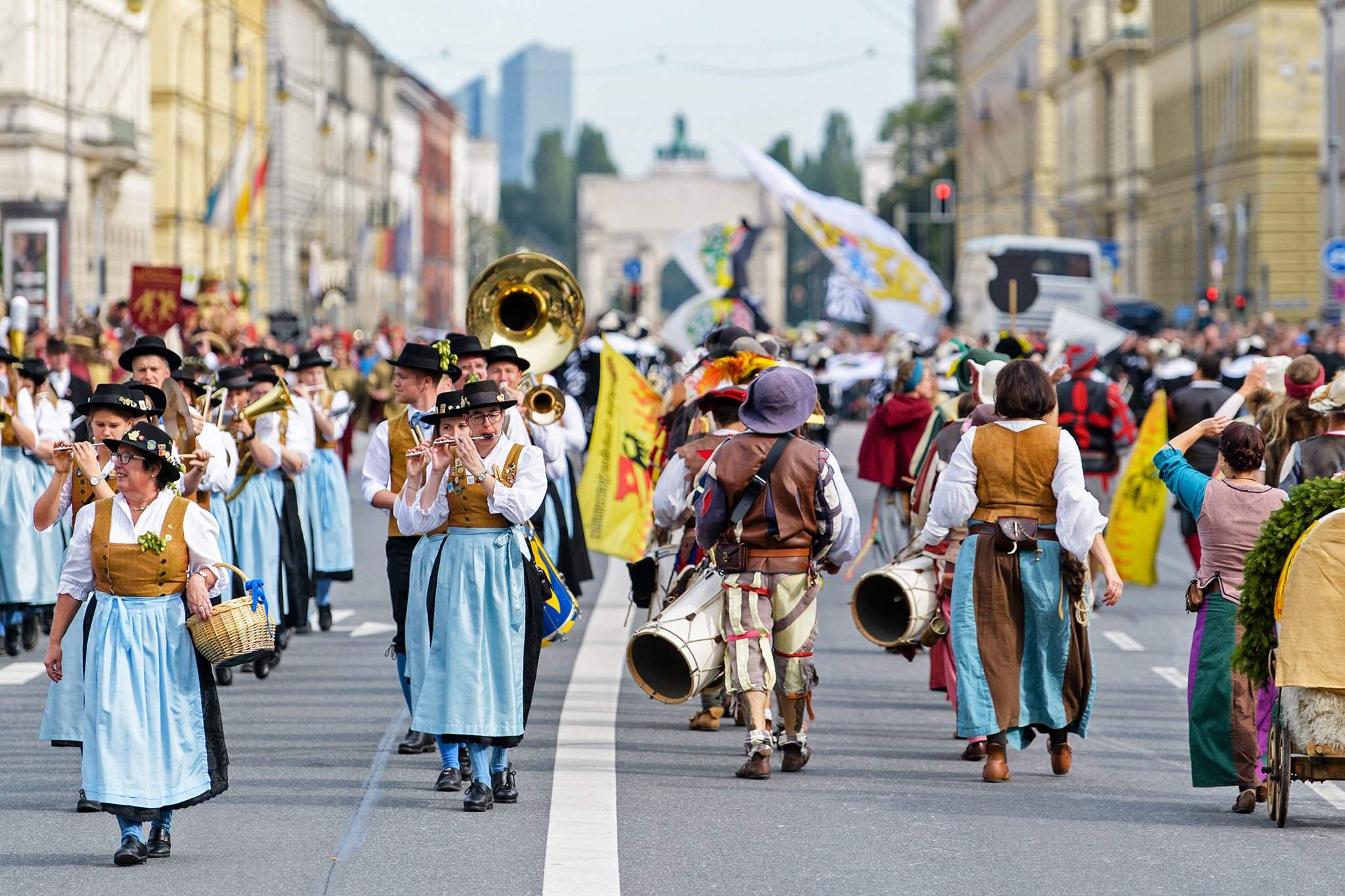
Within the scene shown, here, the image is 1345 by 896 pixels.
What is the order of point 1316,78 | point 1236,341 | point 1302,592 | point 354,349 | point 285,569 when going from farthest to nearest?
point 1316,78 < point 354,349 < point 1236,341 < point 285,569 < point 1302,592

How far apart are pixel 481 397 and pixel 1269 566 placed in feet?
Answer: 9.13

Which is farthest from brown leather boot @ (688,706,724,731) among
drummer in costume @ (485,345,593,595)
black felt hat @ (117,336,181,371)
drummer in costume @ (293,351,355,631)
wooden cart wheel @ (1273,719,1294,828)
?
drummer in costume @ (293,351,355,631)

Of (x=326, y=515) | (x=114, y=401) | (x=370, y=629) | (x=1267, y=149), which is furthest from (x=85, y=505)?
(x=1267, y=149)

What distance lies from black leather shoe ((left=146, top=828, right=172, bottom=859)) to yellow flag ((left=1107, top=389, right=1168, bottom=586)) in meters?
8.86

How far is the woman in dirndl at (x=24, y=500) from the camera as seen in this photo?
13.3 meters

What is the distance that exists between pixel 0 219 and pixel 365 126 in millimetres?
85094

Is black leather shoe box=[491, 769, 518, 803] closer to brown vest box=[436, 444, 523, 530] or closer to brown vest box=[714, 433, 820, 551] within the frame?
brown vest box=[436, 444, 523, 530]

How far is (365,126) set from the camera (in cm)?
→ 11606

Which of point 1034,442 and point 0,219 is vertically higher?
point 0,219

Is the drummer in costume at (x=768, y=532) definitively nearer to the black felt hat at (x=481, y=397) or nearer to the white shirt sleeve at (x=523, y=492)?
the white shirt sleeve at (x=523, y=492)

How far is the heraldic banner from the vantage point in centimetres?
2339

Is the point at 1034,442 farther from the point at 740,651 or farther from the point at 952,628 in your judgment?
the point at 740,651

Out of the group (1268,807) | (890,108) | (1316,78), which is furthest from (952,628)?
(890,108)

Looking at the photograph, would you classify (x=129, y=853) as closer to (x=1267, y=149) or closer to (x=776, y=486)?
(x=776, y=486)
